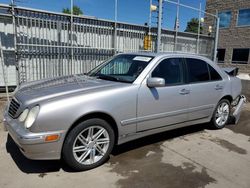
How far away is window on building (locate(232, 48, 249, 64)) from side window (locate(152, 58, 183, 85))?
16863 mm

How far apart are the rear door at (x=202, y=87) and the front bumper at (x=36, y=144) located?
2.48 metres

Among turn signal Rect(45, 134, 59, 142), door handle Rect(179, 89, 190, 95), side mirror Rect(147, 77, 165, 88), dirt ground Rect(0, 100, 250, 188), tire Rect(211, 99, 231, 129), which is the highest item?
side mirror Rect(147, 77, 165, 88)

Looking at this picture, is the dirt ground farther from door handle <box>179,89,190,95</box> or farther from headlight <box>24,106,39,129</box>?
door handle <box>179,89,190,95</box>

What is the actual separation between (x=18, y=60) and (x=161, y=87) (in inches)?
184

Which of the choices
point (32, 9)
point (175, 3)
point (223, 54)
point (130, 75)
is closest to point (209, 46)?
point (175, 3)

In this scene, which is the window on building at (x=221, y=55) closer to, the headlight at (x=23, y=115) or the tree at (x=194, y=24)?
Answer: the tree at (x=194, y=24)

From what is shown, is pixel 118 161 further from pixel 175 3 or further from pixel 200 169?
pixel 175 3

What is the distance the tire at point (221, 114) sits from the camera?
16.4ft

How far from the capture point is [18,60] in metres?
6.62

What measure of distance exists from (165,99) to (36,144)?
6.70 feet

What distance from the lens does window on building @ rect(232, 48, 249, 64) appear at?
18547 mm

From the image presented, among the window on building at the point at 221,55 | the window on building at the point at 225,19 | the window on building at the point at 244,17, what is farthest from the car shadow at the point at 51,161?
the window on building at the point at 225,19

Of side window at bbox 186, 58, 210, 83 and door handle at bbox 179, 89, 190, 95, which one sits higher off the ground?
side window at bbox 186, 58, 210, 83

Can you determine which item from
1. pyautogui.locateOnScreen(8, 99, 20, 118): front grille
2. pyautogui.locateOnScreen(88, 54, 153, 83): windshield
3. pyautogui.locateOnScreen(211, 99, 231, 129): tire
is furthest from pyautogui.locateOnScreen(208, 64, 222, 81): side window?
pyautogui.locateOnScreen(8, 99, 20, 118): front grille
